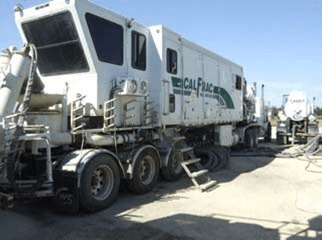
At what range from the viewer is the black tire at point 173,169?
8.77 meters

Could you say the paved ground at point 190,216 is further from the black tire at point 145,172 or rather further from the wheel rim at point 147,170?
the wheel rim at point 147,170

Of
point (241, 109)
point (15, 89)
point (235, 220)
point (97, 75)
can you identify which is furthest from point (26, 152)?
point (241, 109)

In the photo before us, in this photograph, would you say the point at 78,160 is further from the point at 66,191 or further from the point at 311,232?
the point at 311,232

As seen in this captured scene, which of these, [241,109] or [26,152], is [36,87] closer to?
[26,152]

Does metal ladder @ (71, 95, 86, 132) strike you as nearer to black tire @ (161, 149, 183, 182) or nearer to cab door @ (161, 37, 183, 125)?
cab door @ (161, 37, 183, 125)

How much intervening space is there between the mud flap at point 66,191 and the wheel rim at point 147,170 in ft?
7.08

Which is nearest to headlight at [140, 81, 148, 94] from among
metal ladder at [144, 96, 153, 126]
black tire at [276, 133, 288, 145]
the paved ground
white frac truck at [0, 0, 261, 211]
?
white frac truck at [0, 0, 261, 211]

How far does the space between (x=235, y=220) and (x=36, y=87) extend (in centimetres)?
424

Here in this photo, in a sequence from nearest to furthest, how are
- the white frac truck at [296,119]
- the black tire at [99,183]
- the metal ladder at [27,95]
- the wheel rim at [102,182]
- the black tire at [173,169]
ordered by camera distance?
the metal ladder at [27,95]
the black tire at [99,183]
the wheel rim at [102,182]
the black tire at [173,169]
the white frac truck at [296,119]

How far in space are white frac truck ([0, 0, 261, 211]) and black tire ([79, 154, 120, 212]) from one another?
0.02 m

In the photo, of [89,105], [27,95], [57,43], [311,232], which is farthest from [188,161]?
[27,95]

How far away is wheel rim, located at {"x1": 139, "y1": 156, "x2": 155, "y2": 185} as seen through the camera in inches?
308

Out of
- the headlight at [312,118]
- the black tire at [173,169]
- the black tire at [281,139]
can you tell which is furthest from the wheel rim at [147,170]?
the headlight at [312,118]

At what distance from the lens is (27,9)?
712 cm
